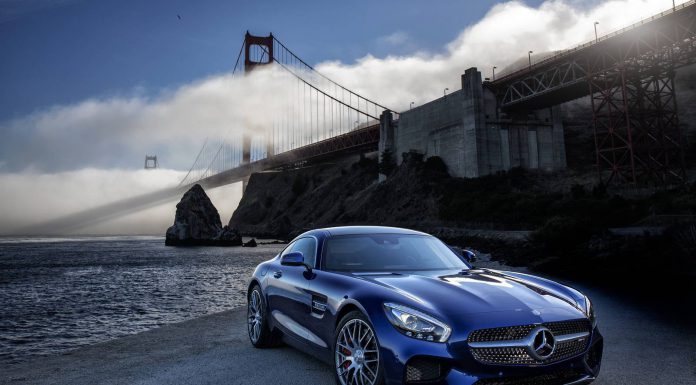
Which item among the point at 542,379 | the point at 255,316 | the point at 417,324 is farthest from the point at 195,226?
the point at 542,379

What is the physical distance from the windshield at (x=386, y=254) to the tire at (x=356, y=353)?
772 mm

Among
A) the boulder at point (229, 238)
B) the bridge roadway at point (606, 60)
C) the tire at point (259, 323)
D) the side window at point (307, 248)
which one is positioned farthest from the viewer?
the boulder at point (229, 238)

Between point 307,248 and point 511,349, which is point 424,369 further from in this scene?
point 307,248

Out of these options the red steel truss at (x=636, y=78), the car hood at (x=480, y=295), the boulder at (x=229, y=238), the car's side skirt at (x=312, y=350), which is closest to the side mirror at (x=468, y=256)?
the car hood at (x=480, y=295)

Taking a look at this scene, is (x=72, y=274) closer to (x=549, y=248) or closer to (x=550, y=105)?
(x=549, y=248)

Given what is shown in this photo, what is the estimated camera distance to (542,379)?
3.34m

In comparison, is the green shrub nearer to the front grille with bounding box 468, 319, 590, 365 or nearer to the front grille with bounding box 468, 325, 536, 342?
the front grille with bounding box 468, 319, 590, 365

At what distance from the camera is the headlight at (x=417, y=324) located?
11.0ft

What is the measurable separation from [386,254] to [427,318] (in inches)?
62.7

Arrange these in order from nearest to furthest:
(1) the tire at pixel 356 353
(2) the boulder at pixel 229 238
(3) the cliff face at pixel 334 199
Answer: (1) the tire at pixel 356 353 → (3) the cliff face at pixel 334 199 → (2) the boulder at pixel 229 238

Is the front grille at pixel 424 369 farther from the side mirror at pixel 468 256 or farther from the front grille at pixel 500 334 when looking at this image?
the side mirror at pixel 468 256

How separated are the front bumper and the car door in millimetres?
1474

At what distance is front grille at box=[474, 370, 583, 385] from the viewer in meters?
3.23

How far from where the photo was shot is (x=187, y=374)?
5.20 meters
